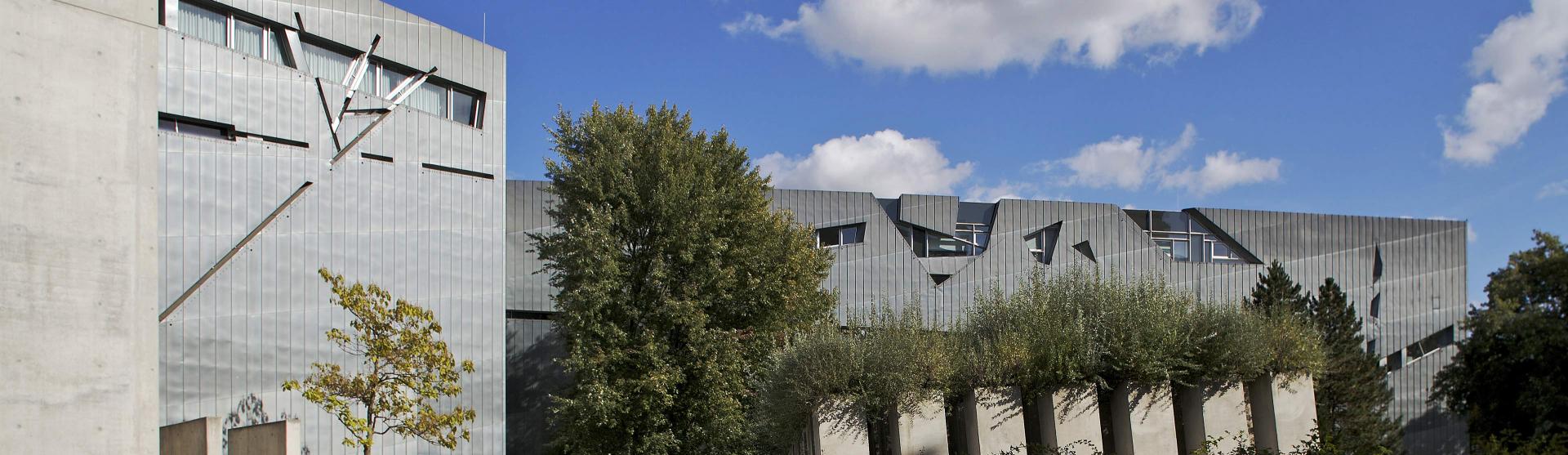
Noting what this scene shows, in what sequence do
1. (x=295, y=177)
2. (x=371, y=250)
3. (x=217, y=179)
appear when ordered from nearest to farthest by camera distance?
(x=217, y=179) < (x=295, y=177) < (x=371, y=250)

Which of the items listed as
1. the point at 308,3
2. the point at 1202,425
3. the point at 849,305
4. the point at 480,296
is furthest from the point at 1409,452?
the point at 308,3

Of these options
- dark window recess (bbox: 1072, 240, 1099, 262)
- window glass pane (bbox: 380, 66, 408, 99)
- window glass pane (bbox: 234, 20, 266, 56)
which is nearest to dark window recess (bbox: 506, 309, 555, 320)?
window glass pane (bbox: 380, 66, 408, 99)

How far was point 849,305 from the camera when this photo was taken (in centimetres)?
2786

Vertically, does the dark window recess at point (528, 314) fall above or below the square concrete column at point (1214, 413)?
above

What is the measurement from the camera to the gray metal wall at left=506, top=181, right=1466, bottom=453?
27.7m

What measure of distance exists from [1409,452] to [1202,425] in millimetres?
19267

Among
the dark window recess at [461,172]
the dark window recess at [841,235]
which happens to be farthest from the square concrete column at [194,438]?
the dark window recess at [841,235]

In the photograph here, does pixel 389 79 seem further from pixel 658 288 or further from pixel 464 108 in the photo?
pixel 658 288

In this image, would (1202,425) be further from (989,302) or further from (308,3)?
(308,3)

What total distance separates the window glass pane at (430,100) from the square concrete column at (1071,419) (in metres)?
10.7

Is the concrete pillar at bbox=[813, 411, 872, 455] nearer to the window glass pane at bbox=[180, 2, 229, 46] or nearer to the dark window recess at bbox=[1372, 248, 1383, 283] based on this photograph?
the window glass pane at bbox=[180, 2, 229, 46]

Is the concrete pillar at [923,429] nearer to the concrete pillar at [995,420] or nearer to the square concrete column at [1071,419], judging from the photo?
the concrete pillar at [995,420]

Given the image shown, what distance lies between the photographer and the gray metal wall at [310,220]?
1412 cm

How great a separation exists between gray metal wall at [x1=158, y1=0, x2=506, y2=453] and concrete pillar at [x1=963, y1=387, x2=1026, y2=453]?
8.53m
